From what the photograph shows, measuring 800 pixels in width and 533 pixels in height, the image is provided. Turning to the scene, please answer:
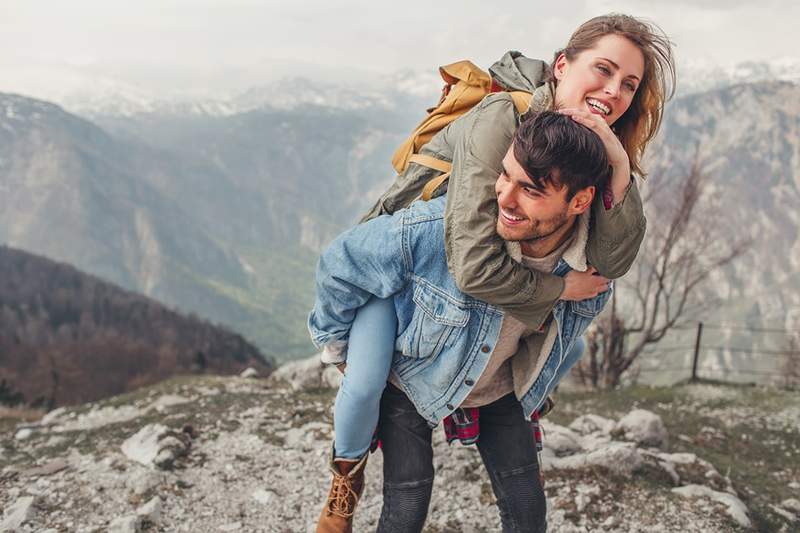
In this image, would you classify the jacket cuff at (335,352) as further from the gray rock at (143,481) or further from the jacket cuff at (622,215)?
the gray rock at (143,481)

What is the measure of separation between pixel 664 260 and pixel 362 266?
13.7 metres

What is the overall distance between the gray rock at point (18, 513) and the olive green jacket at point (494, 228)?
3.74 meters

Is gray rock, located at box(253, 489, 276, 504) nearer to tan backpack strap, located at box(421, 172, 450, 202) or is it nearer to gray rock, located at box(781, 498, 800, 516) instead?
tan backpack strap, located at box(421, 172, 450, 202)

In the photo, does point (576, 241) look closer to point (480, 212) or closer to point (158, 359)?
point (480, 212)

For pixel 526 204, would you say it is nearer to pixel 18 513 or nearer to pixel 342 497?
pixel 342 497

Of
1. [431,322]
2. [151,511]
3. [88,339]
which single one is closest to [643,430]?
[151,511]

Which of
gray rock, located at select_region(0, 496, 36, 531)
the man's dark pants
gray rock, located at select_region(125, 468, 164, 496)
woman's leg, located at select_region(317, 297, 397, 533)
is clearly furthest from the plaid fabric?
gray rock, located at select_region(0, 496, 36, 531)

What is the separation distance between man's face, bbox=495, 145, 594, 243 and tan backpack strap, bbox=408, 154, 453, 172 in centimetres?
33

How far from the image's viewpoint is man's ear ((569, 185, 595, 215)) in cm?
222

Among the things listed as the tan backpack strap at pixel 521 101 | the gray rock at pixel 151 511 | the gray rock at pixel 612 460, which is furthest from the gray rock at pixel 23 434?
the tan backpack strap at pixel 521 101

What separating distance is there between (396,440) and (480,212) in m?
1.10

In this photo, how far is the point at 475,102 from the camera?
2.74m

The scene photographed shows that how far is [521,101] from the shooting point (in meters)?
2.40

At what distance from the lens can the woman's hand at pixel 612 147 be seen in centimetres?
217
